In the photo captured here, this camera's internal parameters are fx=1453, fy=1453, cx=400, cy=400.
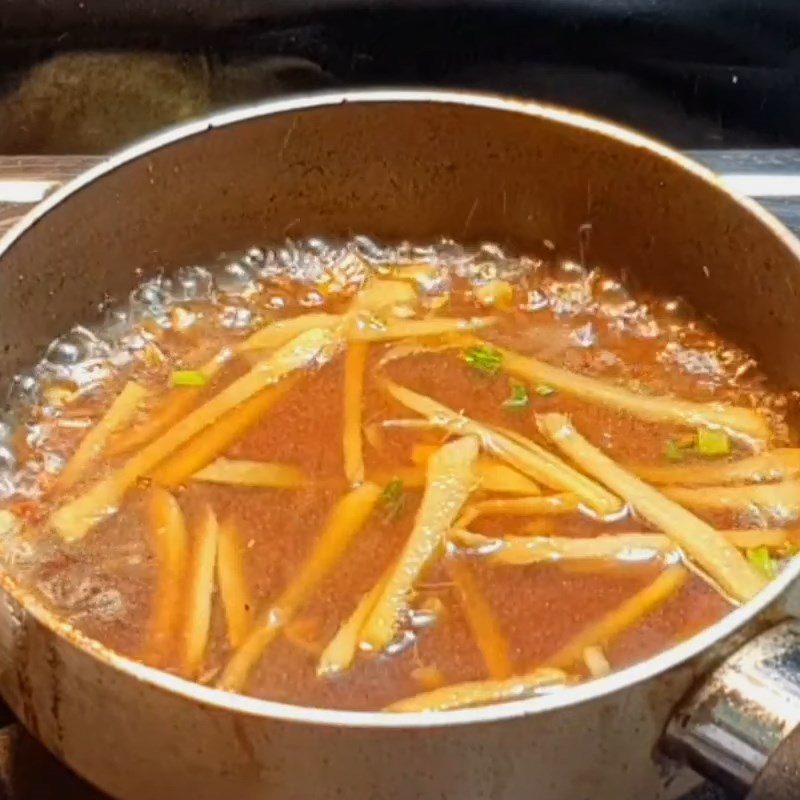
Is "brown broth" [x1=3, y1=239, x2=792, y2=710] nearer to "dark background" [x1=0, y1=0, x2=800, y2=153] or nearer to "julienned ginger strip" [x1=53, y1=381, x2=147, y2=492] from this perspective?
"julienned ginger strip" [x1=53, y1=381, x2=147, y2=492]

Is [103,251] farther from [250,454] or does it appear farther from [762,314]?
[762,314]

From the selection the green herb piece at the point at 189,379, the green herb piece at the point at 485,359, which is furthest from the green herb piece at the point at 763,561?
the green herb piece at the point at 189,379

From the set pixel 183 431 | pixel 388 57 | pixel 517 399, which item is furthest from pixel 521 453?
pixel 388 57

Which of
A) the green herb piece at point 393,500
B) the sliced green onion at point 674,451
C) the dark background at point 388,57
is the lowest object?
the green herb piece at point 393,500

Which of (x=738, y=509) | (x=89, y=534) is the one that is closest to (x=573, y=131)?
(x=738, y=509)

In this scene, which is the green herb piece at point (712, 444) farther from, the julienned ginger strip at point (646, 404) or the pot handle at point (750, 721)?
the pot handle at point (750, 721)
